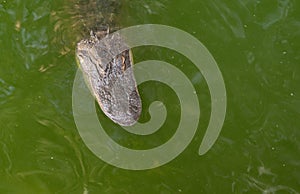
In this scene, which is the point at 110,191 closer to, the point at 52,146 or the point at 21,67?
the point at 52,146

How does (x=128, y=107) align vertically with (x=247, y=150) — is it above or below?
above

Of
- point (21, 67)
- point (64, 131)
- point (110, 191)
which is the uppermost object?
point (21, 67)

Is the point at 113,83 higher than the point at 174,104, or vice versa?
the point at 113,83

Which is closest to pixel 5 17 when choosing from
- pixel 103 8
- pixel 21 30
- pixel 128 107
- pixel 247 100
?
pixel 21 30

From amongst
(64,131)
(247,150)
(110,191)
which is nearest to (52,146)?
(64,131)

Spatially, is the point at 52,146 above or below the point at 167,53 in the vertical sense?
below

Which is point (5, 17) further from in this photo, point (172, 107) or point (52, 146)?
point (172, 107)
